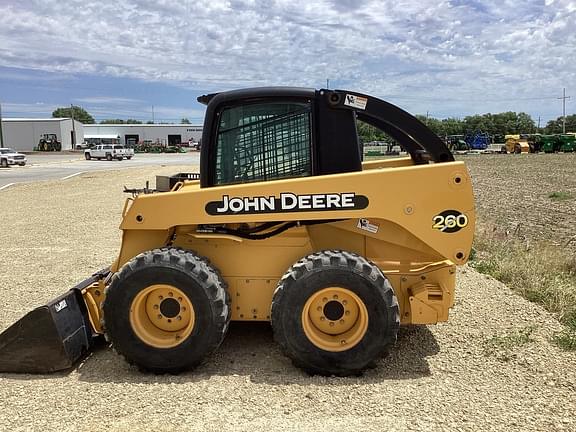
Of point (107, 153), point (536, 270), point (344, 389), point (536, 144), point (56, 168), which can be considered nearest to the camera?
point (344, 389)

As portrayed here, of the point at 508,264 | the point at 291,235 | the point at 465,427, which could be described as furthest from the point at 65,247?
the point at 465,427

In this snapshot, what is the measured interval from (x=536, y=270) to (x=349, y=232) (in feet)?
11.4

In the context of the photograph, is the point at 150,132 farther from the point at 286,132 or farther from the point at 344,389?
the point at 344,389

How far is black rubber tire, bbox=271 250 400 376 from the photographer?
447 cm

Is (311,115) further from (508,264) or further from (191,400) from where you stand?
(508,264)

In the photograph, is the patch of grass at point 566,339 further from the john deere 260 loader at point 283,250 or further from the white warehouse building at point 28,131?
the white warehouse building at point 28,131

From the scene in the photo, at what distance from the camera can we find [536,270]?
729 cm

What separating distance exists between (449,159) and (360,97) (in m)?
1.01

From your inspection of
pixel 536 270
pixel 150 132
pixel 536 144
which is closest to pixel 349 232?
pixel 536 270

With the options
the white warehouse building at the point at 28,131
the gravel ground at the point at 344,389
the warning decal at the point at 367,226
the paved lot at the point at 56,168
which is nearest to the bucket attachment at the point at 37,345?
→ the gravel ground at the point at 344,389

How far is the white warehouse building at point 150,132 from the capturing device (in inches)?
4198

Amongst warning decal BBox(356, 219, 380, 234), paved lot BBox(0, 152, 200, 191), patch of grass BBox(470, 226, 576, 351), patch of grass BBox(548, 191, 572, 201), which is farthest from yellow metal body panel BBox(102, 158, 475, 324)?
paved lot BBox(0, 152, 200, 191)

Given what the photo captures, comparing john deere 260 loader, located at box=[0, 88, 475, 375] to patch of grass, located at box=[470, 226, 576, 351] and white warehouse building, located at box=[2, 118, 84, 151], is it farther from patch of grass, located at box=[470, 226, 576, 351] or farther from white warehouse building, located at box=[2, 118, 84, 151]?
white warehouse building, located at box=[2, 118, 84, 151]

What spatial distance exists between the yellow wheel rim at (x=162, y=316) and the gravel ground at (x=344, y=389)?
320 millimetres
